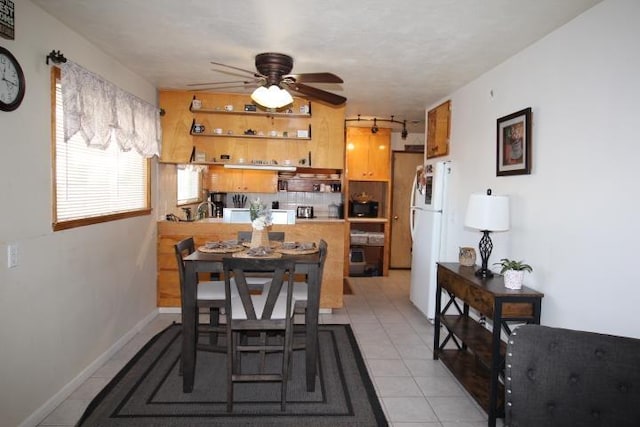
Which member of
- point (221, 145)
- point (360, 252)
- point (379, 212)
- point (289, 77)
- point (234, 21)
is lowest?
point (360, 252)

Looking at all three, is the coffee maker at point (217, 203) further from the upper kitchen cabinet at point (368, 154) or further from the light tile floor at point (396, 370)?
the upper kitchen cabinet at point (368, 154)

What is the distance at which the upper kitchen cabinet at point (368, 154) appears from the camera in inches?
249

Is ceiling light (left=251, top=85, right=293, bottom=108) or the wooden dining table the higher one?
ceiling light (left=251, top=85, right=293, bottom=108)

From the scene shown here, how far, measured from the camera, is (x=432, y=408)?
8.41 ft

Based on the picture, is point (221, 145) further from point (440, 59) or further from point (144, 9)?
point (440, 59)

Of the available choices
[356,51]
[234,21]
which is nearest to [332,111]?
[356,51]

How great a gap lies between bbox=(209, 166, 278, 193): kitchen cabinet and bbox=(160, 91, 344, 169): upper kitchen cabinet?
3.85 ft

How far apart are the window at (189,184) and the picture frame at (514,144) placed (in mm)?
3538

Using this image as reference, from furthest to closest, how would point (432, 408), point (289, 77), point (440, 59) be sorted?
point (440, 59)
point (289, 77)
point (432, 408)

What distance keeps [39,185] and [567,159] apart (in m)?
3.17

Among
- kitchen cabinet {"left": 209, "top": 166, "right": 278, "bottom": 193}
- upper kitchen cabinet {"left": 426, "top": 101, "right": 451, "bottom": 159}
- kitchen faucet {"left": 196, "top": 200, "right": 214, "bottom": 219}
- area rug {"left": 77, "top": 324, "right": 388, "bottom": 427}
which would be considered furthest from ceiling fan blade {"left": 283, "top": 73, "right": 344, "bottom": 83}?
kitchen cabinet {"left": 209, "top": 166, "right": 278, "bottom": 193}

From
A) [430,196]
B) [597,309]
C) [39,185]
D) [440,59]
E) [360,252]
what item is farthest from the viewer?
[360,252]

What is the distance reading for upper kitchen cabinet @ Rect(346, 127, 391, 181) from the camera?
20.8 ft

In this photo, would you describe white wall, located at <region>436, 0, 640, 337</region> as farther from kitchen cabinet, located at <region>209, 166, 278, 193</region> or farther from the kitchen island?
kitchen cabinet, located at <region>209, 166, 278, 193</region>
